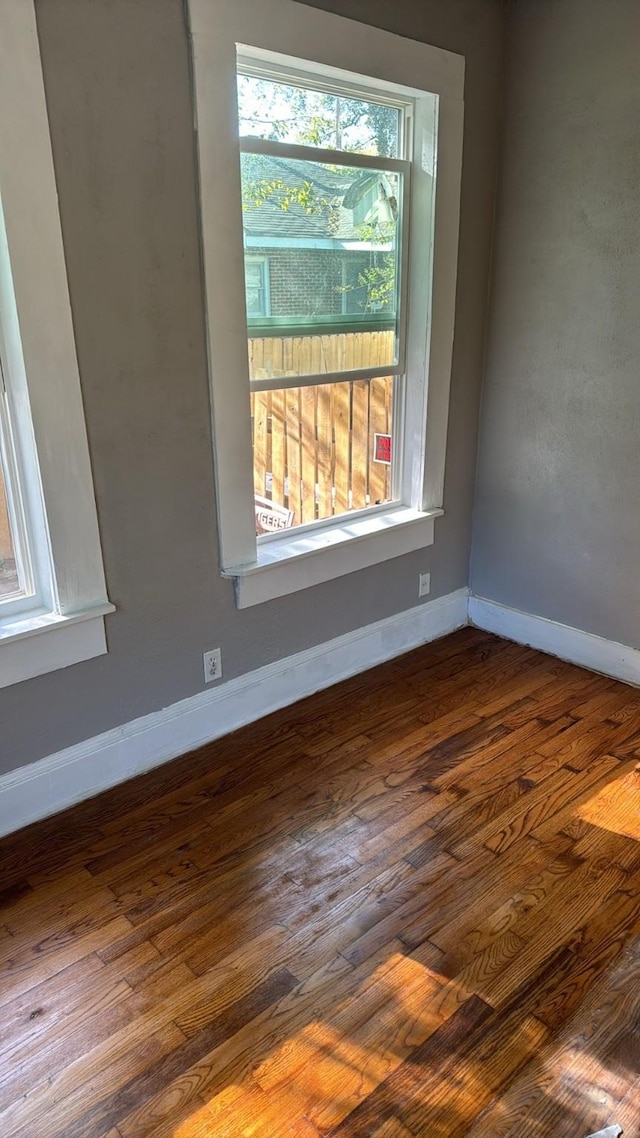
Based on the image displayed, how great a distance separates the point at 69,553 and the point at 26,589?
0.60ft

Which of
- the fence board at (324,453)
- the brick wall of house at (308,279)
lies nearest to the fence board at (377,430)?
the fence board at (324,453)

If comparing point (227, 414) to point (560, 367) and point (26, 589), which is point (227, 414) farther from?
point (560, 367)

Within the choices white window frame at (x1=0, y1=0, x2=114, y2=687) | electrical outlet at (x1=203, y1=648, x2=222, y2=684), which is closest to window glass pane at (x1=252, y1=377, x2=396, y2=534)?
electrical outlet at (x1=203, y1=648, x2=222, y2=684)

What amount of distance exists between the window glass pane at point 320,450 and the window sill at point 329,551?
0.08 meters

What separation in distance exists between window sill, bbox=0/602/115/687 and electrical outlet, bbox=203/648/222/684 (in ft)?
1.36

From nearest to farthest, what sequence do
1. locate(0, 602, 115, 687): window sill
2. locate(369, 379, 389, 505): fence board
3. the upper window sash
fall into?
1. locate(0, 602, 115, 687): window sill
2. the upper window sash
3. locate(369, 379, 389, 505): fence board

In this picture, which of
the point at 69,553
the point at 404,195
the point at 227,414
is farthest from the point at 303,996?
the point at 404,195

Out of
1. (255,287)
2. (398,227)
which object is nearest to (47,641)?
(255,287)

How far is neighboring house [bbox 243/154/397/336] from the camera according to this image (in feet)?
7.82

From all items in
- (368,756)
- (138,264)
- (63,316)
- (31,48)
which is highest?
(31,48)

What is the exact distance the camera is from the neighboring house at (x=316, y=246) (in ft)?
7.82

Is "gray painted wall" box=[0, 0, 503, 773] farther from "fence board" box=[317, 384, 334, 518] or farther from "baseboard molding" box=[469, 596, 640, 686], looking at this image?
"baseboard molding" box=[469, 596, 640, 686]

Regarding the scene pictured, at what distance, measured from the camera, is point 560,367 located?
117 inches

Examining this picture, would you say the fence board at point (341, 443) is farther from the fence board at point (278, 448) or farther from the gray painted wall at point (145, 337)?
the gray painted wall at point (145, 337)
